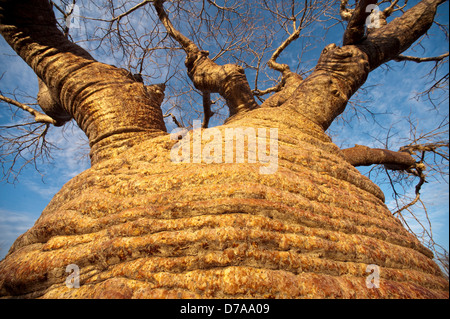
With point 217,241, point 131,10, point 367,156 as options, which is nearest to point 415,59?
point 367,156

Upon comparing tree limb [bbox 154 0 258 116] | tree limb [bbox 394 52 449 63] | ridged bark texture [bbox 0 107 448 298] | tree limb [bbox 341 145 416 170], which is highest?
tree limb [bbox 394 52 449 63]

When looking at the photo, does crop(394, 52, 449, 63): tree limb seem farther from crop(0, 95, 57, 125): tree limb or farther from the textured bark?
crop(0, 95, 57, 125): tree limb

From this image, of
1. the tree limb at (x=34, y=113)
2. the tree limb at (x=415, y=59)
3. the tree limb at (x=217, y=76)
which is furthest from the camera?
the tree limb at (x=34, y=113)

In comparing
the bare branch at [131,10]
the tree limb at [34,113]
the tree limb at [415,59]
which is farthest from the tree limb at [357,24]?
the tree limb at [34,113]

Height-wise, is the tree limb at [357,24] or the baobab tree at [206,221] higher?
the tree limb at [357,24]

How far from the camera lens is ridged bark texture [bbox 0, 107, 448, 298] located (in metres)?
0.77

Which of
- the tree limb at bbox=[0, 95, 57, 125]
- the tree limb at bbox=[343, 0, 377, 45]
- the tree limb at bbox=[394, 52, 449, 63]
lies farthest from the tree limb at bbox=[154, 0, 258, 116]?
the tree limb at bbox=[394, 52, 449, 63]

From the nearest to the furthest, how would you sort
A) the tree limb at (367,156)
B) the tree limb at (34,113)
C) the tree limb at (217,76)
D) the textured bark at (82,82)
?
1. the textured bark at (82,82)
2. the tree limb at (217,76)
3. the tree limb at (367,156)
4. the tree limb at (34,113)

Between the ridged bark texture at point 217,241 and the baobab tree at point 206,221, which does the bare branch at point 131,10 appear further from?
the ridged bark texture at point 217,241

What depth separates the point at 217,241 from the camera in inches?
33.0

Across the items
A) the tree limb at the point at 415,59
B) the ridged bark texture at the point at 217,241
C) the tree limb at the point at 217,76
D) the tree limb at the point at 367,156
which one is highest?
the tree limb at the point at 415,59

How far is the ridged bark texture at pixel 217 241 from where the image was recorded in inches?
30.5

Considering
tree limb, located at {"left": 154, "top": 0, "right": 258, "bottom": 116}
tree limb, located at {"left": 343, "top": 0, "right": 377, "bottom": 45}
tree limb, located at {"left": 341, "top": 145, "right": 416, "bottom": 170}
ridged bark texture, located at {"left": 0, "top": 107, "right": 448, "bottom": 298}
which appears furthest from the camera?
tree limb, located at {"left": 341, "top": 145, "right": 416, "bottom": 170}

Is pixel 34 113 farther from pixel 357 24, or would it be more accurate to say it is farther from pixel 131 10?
pixel 357 24
